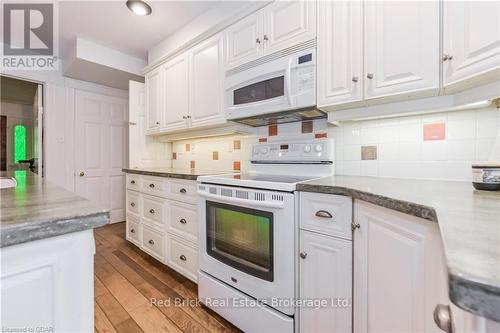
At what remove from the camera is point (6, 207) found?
0.59 meters

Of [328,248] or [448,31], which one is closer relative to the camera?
[448,31]

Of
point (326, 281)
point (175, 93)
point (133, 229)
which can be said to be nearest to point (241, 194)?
point (326, 281)

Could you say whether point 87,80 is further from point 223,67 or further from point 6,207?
point 6,207

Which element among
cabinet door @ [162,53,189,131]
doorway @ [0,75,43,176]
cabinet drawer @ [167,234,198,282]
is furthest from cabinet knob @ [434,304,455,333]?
doorway @ [0,75,43,176]

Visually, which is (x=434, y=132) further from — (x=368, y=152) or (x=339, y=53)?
(x=339, y=53)

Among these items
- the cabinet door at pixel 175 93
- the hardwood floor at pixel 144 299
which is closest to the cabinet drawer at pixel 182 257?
the hardwood floor at pixel 144 299

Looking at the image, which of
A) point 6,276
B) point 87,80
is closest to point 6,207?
point 6,276

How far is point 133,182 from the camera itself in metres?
2.58

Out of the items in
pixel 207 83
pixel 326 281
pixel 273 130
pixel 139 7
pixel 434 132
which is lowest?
pixel 326 281

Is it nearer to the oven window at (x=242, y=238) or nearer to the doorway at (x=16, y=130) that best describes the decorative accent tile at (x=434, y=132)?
the oven window at (x=242, y=238)

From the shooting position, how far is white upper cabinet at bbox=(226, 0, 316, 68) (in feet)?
4.86

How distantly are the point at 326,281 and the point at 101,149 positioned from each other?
3709mm

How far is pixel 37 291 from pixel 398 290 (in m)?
1.07

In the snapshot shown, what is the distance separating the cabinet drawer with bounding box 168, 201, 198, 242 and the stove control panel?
0.69 m
